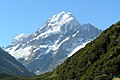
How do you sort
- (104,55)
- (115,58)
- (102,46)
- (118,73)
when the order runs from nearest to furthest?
(118,73)
(115,58)
(104,55)
(102,46)

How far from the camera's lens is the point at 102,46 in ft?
359

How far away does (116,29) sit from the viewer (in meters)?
117

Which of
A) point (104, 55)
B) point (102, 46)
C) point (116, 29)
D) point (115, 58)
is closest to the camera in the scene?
point (115, 58)

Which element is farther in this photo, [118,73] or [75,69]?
[75,69]

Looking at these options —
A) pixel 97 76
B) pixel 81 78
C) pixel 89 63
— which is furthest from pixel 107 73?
pixel 89 63

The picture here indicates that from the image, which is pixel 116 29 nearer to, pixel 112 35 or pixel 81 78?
pixel 112 35

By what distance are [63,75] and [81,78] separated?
18612 millimetres

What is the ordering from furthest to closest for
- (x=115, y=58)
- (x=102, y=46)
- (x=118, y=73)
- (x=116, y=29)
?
1. (x=116, y=29)
2. (x=102, y=46)
3. (x=115, y=58)
4. (x=118, y=73)

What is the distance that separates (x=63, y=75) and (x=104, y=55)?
711 inches

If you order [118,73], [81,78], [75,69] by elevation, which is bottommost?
[118,73]

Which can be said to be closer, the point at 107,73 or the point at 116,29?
the point at 107,73

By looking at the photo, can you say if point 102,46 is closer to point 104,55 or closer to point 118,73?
point 104,55

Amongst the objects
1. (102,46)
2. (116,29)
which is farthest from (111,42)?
(116,29)

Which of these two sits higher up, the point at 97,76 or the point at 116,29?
the point at 116,29
